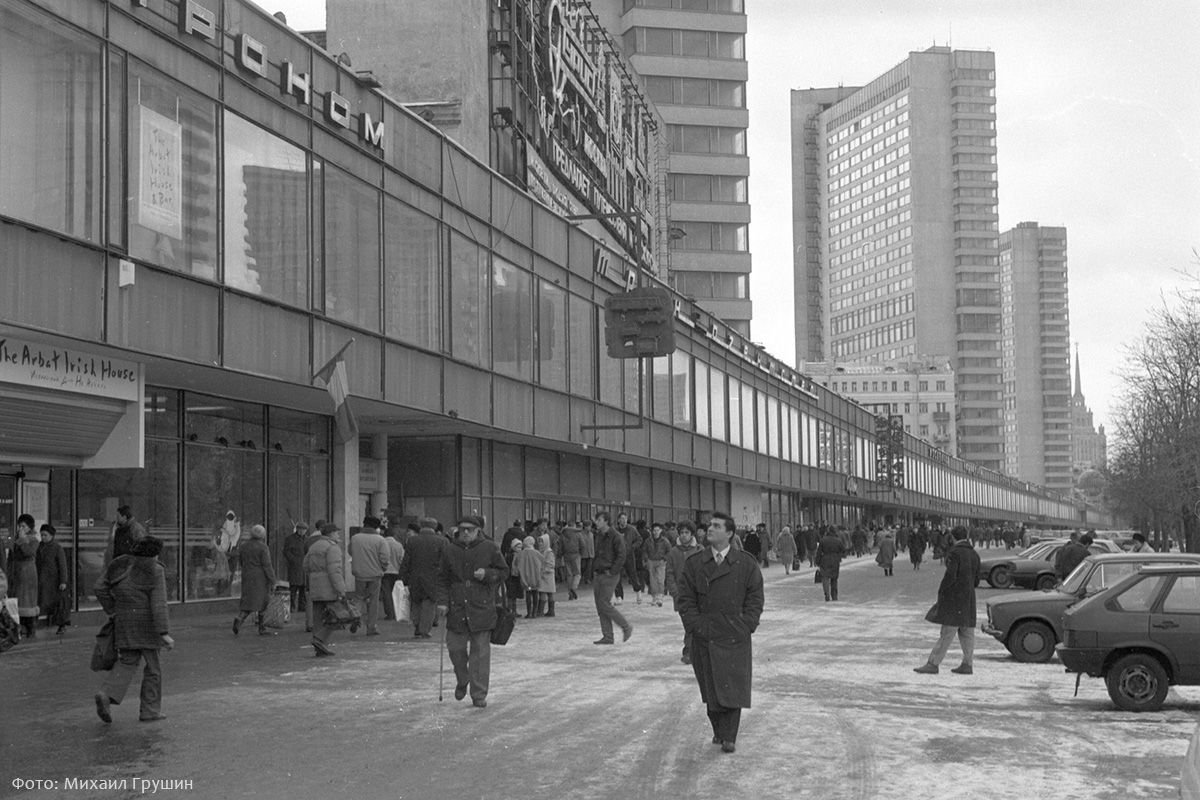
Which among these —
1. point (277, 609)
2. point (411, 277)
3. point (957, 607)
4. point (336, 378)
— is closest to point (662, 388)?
point (411, 277)

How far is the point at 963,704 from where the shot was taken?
44.8 ft

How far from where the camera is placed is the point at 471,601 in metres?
12.8

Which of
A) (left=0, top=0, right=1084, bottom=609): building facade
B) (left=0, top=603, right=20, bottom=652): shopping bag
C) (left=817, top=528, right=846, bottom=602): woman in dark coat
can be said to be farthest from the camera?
(left=817, top=528, right=846, bottom=602): woman in dark coat

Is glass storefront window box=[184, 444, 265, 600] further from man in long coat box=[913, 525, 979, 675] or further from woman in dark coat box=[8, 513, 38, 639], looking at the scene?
man in long coat box=[913, 525, 979, 675]

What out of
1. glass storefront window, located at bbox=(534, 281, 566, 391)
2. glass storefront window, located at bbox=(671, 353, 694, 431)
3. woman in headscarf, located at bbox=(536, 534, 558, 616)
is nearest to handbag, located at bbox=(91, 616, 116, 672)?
woman in headscarf, located at bbox=(536, 534, 558, 616)

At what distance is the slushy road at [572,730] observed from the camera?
925 centimetres

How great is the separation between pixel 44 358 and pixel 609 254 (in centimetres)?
2493

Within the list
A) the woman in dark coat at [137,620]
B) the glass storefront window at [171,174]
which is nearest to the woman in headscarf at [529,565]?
the glass storefront window at [171,174]

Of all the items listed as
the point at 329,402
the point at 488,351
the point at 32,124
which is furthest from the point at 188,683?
the point at 488,351

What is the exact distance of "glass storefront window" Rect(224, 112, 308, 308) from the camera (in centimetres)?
2153

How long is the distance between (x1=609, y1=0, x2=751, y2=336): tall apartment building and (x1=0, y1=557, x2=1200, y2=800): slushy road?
281 feet

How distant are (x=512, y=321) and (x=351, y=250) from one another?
850cm

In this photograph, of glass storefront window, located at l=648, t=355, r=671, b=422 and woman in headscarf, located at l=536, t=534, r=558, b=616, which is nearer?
woman in headscarf, located at l=536, t=534, r=558, b=616

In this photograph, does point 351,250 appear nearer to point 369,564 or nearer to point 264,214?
point 264,214
